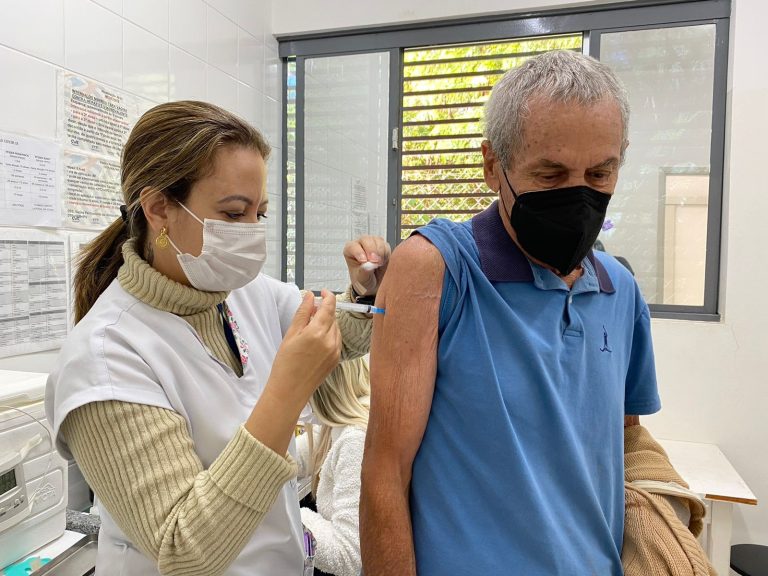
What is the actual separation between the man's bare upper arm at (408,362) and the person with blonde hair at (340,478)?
729mm

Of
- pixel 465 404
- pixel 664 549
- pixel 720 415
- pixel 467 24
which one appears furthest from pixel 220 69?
pixel 720 415

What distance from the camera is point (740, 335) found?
2.49m

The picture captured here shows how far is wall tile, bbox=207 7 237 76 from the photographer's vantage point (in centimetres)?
263

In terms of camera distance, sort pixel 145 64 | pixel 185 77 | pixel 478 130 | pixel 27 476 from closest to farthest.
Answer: pixel 27 476, pixel 145 64, pixel 185 77, pixel 478 130

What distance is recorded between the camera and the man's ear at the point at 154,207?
963 mm

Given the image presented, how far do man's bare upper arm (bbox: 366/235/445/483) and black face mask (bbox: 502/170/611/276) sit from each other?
0.49 feet

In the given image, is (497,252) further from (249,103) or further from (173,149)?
(249,103)

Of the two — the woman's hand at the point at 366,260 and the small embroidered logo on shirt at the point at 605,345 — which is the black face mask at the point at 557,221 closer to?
the small embroidered logo on shirt at the point at 605,345

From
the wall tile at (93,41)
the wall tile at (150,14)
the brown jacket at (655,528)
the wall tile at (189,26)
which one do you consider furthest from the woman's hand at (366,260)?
the wall tile at (189,26)

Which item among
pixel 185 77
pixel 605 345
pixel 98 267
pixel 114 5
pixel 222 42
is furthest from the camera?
pixel 222 42

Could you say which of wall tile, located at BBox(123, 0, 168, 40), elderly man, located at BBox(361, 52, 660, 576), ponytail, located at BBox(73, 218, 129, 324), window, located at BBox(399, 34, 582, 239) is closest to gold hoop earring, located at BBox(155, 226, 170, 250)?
ponytail, located at BBox(73, 218, 129, 324)

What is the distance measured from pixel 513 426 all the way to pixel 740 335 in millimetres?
2190

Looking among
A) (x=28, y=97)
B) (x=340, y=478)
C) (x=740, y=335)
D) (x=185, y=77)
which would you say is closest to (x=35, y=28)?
(x=28, y=97)

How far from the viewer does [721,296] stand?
2568 mm
